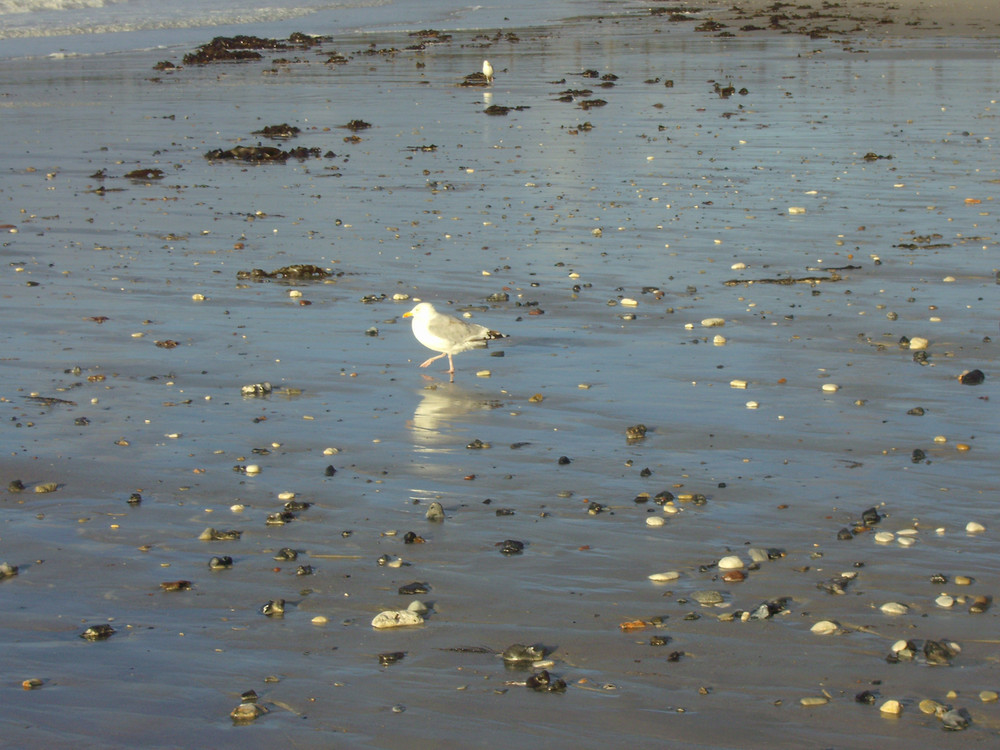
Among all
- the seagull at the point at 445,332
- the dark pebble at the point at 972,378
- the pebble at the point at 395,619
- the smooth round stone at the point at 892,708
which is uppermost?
the seagull at the point at 445,332

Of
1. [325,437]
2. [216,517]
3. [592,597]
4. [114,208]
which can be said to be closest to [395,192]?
[114,208]

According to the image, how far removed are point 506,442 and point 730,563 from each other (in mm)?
2520

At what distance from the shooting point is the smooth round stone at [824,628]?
583 cm

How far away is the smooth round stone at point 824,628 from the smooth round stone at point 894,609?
0.33 m

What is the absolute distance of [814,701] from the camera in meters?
5.20

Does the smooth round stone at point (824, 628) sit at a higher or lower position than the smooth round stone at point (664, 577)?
lower

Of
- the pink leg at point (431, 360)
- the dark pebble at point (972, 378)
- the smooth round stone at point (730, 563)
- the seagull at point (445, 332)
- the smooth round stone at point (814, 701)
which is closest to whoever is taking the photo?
the smooth round stone at point (814, 701)

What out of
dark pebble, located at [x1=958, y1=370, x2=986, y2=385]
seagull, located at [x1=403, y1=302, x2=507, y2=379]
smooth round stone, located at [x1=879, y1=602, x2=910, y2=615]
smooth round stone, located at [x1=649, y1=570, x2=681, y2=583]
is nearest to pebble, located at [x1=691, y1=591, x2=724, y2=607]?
smooth round stone, located at [x1=649, y1=570, x2=681, y2=583]

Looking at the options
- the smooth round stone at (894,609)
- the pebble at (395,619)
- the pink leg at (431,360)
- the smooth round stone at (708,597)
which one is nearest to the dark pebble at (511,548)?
the pebble at (395,619)

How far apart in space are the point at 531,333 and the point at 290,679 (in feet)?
20.6

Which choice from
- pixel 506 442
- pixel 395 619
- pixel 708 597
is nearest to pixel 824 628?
pixel 708 597

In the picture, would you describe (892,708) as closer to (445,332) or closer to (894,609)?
(894,609)

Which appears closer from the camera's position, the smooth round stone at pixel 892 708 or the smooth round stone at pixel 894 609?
the smooth round stone at pixel 892 708

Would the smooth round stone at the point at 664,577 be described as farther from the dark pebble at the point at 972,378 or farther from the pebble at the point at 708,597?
the dark pebble at the point at 972,378
